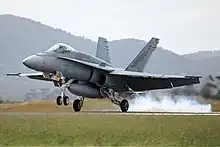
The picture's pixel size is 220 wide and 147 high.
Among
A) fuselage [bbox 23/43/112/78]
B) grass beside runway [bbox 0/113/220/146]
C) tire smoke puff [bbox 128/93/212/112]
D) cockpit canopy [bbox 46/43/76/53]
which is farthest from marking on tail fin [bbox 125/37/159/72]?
grass beside runway [bbox 0/113/220/146]

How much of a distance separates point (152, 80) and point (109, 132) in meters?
19.6

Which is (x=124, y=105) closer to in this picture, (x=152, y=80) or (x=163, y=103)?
(x=152, y=80)

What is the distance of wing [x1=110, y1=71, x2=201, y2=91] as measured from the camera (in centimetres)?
3619

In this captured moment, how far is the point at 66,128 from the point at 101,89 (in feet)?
56.9

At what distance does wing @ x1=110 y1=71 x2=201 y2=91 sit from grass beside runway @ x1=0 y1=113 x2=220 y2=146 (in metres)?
15.2

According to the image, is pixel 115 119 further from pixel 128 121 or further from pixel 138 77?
pixel 138 77

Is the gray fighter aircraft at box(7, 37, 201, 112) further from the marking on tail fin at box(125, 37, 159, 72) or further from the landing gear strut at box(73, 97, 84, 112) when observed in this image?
the marking on tail fin at box(125, 37, 159, 72)

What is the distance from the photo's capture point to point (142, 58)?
138 feet

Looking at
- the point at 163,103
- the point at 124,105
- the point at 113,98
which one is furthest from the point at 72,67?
the point at 163,103

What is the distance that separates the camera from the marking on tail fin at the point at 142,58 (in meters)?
41.3

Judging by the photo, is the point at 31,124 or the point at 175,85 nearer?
the point at 31,124

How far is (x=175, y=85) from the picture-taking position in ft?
124

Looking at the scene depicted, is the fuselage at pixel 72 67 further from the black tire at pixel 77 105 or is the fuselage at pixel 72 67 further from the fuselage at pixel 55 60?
the black tire at pixel 77 105

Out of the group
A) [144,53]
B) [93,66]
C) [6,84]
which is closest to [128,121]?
[93,66]
